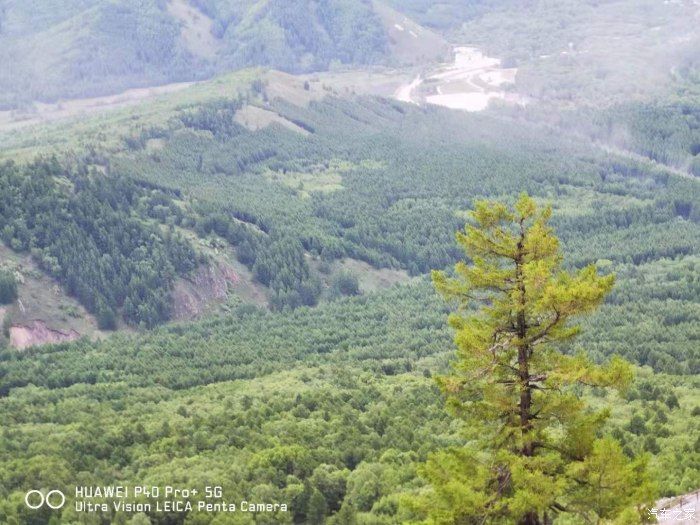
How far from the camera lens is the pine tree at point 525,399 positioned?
147 ft

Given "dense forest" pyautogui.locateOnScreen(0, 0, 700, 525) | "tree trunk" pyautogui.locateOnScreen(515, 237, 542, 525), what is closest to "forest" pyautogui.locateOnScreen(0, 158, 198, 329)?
"dense forest" pyautogui.locateOnScreen(0, 0, 700, 525)

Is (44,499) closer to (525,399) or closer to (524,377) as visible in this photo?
(525,399)

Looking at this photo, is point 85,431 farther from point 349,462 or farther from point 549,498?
point 549,498

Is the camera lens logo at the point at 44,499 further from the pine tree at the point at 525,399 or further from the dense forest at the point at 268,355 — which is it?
the pine tree at the point at 525,399

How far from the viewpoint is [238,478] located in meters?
80.6

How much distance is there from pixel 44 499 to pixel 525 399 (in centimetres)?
Result: 3796

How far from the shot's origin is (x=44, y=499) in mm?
73938

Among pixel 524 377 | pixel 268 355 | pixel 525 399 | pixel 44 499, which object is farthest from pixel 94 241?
pixel 524 377

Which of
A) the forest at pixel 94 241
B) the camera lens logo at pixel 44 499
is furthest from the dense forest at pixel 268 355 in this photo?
the camera lens logo at pixel 44 499

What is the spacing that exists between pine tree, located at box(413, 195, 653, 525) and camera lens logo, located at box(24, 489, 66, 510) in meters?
33.9

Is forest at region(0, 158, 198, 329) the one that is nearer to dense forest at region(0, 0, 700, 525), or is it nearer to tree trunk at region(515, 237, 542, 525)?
dense forest at region(0, 0, 700, 525)

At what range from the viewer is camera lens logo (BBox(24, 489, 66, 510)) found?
73688mm

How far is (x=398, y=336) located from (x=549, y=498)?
9630 centimetres

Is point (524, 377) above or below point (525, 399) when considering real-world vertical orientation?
above
